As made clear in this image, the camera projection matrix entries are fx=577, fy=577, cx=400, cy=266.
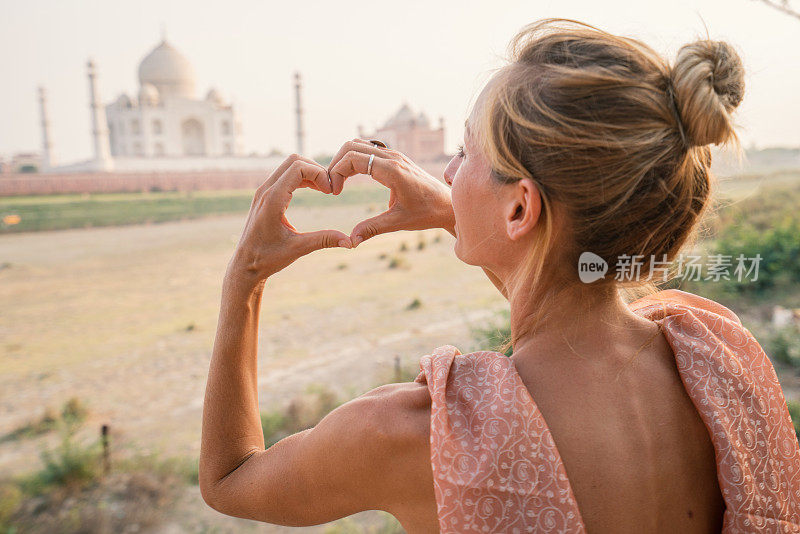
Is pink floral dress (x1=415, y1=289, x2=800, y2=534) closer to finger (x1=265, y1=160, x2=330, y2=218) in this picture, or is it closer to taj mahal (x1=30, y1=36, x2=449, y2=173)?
finger (x1=265, y1=160, x2=330, y2=218)

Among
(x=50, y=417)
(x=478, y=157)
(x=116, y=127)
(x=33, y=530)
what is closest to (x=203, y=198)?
(x=116, y=127)

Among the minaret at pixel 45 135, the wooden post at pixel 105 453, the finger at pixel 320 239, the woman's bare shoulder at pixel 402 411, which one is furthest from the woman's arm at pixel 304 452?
the minaret at pixel 45 135

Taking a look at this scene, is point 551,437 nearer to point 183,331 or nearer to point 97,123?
point 183,331

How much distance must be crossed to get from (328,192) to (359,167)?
81 mm

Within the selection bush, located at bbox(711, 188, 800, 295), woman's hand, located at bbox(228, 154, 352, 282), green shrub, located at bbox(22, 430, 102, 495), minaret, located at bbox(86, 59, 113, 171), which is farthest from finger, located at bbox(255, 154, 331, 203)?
minaret, located at bbox(86, 59, 113, 171)

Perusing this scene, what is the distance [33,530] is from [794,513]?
328 cm

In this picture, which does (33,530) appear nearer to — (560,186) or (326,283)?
(560,186)

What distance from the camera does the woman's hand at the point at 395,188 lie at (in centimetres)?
105

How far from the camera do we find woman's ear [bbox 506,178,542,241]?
783 millimetres

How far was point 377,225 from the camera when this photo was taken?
3.48 ft

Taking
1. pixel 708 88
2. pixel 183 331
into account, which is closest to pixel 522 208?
pixel 708 88

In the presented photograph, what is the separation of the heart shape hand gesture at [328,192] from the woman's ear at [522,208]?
0.93 feet

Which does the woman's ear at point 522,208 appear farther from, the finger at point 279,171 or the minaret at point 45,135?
the minaret at point 45,135

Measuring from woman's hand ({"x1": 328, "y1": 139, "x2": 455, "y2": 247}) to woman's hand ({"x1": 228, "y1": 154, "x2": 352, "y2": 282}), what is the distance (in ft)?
0.22
